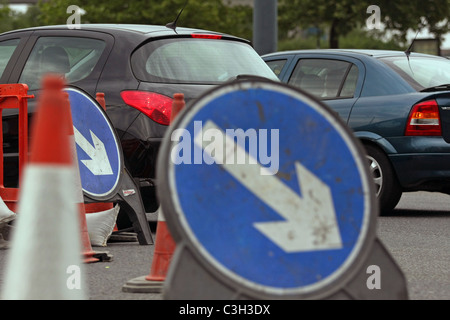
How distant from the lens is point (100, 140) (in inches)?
273

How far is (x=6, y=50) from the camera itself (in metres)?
8.51

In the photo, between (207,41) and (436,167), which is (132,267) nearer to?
(207,41)

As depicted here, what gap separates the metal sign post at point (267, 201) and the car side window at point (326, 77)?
6111 mm

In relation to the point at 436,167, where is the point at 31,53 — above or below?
above

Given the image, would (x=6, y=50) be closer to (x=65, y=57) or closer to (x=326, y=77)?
(x=65, y=57)

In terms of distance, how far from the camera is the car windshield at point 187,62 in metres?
7.69

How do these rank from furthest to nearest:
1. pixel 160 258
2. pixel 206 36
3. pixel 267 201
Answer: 1. pixel 206 36
2. pixel 160 258
3. pixel 267 201

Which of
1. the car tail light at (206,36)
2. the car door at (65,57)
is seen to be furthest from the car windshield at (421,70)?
the car door at (65,57)

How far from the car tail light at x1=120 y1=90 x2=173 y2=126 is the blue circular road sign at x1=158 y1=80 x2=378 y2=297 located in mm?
3679

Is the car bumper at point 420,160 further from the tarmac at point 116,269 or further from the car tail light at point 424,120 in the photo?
the tarmac at point 116,269

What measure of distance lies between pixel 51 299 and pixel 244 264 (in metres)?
0.74

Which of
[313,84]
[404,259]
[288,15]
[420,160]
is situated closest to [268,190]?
[404,259]

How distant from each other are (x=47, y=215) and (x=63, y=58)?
5271 millimetres
